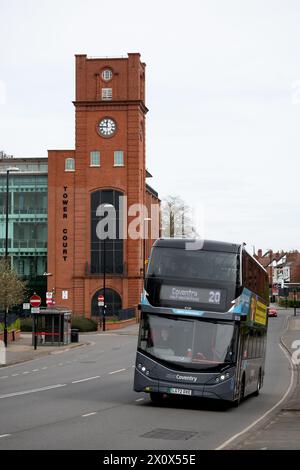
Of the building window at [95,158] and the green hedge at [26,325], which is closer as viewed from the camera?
the green hedge at [26,325]

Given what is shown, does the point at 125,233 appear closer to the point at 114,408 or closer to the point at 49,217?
the point at 49,217

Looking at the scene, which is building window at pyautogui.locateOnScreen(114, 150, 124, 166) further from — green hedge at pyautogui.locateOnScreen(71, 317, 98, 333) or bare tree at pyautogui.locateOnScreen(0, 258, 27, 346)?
bare tree at pyautogui.locateOnScreen(0, 258, 27, 346)

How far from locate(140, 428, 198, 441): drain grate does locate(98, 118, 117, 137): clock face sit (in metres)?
69.7

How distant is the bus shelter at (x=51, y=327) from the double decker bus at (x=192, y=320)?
1192 inches

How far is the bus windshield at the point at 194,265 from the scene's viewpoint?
20797 millimetres

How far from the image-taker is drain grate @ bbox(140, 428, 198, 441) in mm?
16125

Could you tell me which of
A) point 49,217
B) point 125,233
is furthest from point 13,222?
point 125,233

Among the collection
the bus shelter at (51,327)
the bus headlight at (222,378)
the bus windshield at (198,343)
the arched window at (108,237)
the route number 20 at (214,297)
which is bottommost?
the bus shelter at (51,327)

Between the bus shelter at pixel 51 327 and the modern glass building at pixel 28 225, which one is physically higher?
the modern glass building at pixel 28 225

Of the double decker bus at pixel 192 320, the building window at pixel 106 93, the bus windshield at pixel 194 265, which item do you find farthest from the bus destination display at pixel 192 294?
the building window at pixel 106 93

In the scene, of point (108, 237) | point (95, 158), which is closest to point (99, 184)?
point (95, 158)

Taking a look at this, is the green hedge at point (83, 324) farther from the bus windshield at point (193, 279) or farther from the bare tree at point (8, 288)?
the bus windshield at point (193, 279)

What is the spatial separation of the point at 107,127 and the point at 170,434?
7061cm

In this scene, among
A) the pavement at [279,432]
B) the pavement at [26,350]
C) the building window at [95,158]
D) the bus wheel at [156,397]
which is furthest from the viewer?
the building window at [95,158]
